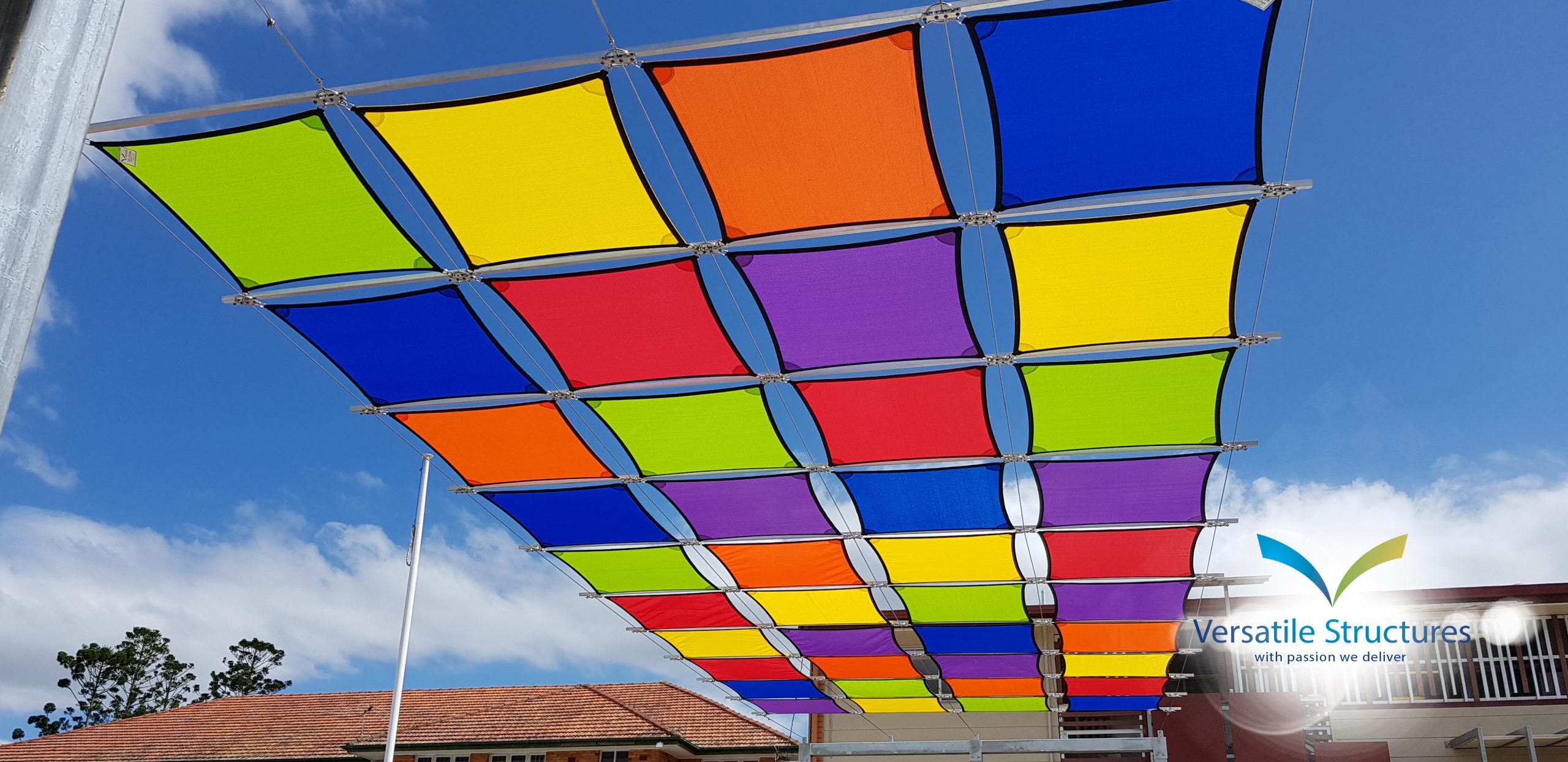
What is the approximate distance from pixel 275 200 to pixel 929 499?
20.9 feet

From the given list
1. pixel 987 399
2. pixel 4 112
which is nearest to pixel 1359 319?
pixel 987 399

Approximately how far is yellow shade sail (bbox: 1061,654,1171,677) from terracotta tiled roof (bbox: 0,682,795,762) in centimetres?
Answer: 847

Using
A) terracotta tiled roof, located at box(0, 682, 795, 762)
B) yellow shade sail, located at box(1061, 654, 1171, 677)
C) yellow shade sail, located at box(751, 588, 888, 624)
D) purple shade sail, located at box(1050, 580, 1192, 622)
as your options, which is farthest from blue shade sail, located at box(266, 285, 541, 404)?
terracotta tiled roof, located at box(0, 682, 795, 762)

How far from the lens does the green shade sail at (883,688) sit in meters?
16.8

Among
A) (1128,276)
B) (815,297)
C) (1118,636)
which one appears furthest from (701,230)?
→ (1118,636)

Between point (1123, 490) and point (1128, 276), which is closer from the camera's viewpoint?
point (1128, 276)

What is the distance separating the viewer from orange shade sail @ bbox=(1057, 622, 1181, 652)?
45.7 ft

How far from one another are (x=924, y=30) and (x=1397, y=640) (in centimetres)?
1539

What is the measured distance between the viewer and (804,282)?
7770 millimetres

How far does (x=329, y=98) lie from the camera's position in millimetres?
6594

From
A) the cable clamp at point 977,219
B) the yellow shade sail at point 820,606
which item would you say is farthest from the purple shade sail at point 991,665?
the cable clamp at point 977,219

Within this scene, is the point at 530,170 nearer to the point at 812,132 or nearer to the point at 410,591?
the point at 812,132

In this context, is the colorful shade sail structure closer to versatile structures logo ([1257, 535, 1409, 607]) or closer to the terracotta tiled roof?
versatile structures logo ([1257, 535, 1409, 607])

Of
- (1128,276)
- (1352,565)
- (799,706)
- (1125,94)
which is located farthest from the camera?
(799,706)
